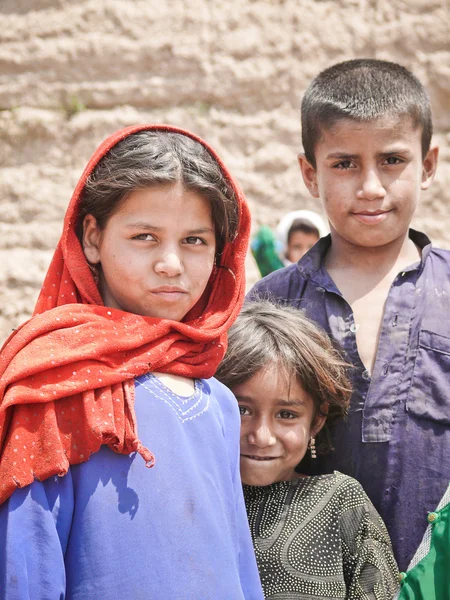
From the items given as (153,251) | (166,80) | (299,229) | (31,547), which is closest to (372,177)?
(153,251)

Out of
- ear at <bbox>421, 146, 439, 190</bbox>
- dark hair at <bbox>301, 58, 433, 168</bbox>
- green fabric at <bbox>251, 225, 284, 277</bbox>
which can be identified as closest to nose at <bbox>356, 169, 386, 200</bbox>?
dark hair at <bbox>301, 58, 433, 168</bbox>

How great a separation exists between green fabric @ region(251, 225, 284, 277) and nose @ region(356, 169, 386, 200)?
267cm

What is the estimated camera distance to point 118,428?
1.68 meters

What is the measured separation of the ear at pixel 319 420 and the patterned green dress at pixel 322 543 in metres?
0.18

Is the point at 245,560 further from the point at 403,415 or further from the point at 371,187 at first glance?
the point at 371,187

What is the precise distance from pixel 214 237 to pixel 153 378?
1.25 feet

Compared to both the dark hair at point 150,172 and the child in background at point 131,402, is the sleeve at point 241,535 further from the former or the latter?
the dark hair at point 150,172

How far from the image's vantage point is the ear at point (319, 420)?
2490 mm

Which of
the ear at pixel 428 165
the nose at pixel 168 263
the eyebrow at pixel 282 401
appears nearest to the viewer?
the nose at pixel 168 263

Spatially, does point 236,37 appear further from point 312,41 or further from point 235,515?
point 235,515

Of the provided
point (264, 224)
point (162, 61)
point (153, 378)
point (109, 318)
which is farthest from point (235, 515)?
point (162, 61)

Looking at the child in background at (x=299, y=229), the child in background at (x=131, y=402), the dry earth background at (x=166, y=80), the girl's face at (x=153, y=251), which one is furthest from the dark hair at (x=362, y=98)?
the dry earth background at (x=166, y=80)

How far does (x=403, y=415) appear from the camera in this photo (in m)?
2.39

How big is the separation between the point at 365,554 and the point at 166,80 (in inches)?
148
